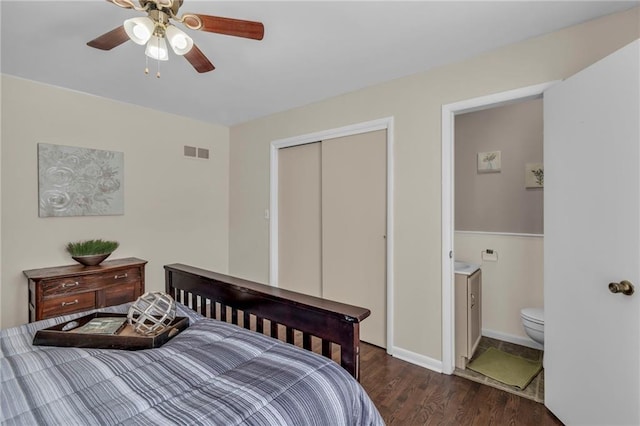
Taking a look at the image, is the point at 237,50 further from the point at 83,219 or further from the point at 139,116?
the point at 83,219

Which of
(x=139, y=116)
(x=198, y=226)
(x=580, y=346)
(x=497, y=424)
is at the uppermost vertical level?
(x=139, y=116)

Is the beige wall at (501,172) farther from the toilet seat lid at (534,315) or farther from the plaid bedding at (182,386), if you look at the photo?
the plaid bedding at (182,386)

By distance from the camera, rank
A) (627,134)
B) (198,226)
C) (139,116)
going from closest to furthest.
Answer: (627,134) < (139,116) < (198,226)

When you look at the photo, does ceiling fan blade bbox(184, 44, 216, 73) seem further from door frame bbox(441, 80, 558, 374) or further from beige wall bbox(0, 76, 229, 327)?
beige wall bbox(0, 76, 229, 327)

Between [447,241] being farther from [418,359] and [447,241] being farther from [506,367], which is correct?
Answer: [506,367]

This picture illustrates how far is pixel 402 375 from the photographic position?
7.37 feet

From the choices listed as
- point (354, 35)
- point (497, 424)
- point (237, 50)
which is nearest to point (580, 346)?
point (497, 424)

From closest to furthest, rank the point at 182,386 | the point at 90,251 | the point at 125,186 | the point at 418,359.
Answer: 1. the point at 182,386
2. the point at 418,359
3. the point at 90,251
4. the point at 125,186

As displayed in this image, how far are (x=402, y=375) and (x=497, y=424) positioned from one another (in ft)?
2.15

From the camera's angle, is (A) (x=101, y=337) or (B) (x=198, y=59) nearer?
(A) (x=101, y=337)

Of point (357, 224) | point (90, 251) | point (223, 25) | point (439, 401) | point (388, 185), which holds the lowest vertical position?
point (439, 401)

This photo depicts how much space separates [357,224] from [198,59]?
1839 millimetres

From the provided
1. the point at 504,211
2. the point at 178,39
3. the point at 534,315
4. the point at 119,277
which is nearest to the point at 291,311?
the point at 178,39

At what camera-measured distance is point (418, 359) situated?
240 centimetres
